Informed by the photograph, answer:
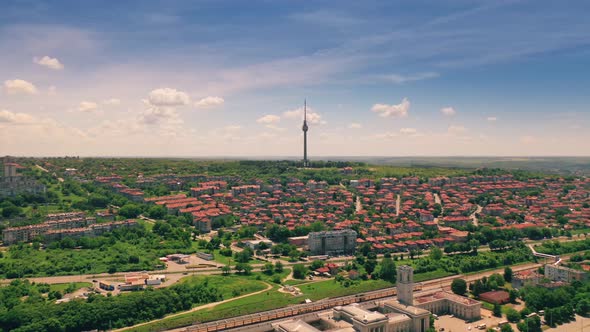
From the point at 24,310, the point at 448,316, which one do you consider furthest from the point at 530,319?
the point at 24,310

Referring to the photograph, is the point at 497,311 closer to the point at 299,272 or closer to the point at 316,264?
the point at 299,272

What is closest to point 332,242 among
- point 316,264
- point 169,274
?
point 316,264

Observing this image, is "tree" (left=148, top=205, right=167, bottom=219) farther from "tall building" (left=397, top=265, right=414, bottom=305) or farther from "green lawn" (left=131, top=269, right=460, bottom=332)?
"tall building" (left=397, top=265, right=414, bottom=305)

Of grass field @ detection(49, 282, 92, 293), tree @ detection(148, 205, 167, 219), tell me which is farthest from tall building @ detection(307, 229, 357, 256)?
tree @ detection(148, 205, 167, 219)

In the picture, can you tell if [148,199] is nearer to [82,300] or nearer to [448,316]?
[82,300]

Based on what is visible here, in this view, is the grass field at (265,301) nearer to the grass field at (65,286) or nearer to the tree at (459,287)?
the tree at (459,287)

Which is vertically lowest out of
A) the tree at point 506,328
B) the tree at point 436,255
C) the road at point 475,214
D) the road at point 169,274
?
the tree at point 506,328

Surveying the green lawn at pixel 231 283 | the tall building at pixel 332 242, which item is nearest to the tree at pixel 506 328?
the green lawn at pixel 231 283

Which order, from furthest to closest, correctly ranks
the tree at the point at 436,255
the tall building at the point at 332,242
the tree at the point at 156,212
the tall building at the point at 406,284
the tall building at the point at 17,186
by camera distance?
the tall building at the point at 17,186
the tree at the point at 156,212
the tall building at the point at 332,242
the tree at the point at 436,255
the tall building at the point at 406,284

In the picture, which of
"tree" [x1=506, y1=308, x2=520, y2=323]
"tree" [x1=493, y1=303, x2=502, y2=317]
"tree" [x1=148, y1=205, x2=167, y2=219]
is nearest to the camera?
"tree" [x1=506, y1=308, x2=520, y2=323]
